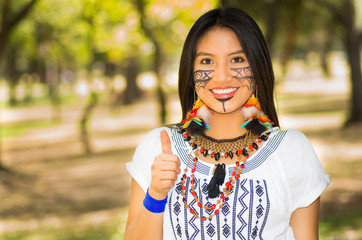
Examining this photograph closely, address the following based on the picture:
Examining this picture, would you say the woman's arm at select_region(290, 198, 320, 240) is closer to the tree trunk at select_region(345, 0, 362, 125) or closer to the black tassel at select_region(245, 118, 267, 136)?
the black tassel at select_region(245, 118, 267, 136)

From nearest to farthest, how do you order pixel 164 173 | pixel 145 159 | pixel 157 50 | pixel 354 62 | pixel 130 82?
pixel 164 173 < pixel 145 159 < pixel 157 50 < pixel 354 62 < pixel 130 82

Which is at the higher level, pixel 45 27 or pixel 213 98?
pixel 45 27

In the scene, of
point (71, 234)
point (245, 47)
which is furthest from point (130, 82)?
point (245, 47)

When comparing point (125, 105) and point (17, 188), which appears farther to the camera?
point (125, 105)

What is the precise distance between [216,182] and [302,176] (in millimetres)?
366

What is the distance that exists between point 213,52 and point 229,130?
364 millimetres

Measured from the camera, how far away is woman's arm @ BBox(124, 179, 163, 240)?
6.72 feet

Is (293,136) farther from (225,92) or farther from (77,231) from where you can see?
(77,231)

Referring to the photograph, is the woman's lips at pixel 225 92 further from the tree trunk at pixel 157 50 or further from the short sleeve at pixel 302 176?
the tree trunk at pixel 157 50

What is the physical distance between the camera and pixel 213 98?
2.17 meters

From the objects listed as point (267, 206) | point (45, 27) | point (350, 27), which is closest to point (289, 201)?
point (267, 206)

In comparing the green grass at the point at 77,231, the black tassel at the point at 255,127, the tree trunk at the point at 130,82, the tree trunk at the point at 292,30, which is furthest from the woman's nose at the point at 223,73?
the tree trunk at the point at 130,82

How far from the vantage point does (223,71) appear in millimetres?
2107

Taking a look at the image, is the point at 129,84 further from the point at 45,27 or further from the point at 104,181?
the point at 104,181
